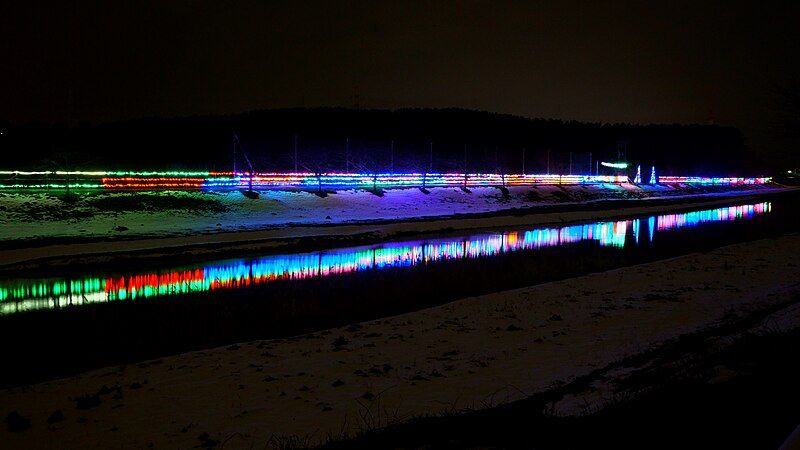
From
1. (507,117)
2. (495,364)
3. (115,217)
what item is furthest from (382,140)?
(495,364)

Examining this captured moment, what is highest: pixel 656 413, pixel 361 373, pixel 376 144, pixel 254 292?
pixel 376 144

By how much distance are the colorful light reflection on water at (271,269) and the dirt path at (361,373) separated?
5050mm

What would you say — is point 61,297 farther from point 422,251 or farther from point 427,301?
point 422,251

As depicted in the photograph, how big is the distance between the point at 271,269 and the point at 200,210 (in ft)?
54.7

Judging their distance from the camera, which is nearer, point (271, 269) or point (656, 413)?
point (656, 413)

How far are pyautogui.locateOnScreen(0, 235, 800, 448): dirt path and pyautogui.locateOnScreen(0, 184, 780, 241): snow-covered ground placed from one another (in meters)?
19.2

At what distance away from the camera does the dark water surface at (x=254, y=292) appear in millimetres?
11602

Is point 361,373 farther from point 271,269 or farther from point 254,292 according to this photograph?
point 271,269

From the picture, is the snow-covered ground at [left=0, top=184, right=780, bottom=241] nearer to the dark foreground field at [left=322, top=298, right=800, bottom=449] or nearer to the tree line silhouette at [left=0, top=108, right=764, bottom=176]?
the tree line silhouette at [left=0, top=108, right=764, bottom=176]

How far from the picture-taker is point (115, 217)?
102ft

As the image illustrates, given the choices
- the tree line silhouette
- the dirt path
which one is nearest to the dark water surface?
the dirt path

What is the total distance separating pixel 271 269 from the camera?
795 inches

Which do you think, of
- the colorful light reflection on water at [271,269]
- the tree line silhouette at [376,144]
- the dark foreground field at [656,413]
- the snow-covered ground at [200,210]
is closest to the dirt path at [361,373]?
the dark foreground field at [656,413]

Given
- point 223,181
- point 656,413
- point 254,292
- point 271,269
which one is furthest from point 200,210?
point 656,413
